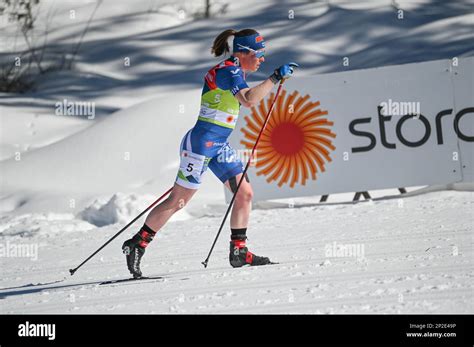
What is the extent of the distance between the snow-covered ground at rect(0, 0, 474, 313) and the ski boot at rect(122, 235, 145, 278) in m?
0.13

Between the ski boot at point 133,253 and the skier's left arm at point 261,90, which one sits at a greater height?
the skier's left arm at point 261,90

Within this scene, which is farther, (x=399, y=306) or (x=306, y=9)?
(x=306, y=9)

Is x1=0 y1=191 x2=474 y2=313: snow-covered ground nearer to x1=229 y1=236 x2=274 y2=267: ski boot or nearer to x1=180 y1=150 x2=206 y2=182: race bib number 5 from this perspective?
x1=229 y1=236 x2=274 y2=267: ski boot

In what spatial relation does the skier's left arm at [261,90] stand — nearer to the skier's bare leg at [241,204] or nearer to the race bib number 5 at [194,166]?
the race bib number 5 at [194,166]

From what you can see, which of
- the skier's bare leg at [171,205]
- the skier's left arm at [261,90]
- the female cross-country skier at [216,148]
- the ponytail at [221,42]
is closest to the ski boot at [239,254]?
the female cross-country skier at [216,148]

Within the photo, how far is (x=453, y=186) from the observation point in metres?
9.46

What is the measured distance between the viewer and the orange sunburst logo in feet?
31.4

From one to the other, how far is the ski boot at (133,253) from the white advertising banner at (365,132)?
382 cm

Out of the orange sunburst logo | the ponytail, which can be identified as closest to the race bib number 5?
the ponytail

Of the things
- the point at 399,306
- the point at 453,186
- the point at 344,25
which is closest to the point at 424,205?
the point at 453,186

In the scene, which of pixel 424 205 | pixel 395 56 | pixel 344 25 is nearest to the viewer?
pixel 424 205

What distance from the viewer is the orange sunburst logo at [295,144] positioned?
9570mm
